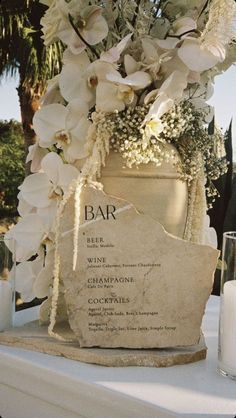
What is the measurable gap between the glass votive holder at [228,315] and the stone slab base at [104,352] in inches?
2.1

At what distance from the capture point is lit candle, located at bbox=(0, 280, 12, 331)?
2.54 ft

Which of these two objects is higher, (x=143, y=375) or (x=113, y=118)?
(x=113, y=118)

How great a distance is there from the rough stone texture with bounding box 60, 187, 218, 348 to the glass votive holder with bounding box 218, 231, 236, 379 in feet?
0.11

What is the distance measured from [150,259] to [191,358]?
0.43 feet

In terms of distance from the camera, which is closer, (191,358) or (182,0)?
(191,358)

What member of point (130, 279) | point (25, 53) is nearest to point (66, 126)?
point (130, 279)

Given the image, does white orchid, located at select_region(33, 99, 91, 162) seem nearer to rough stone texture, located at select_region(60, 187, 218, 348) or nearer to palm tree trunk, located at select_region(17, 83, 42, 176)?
rough stone texture, located at select_region(60, 187, 218, 348)

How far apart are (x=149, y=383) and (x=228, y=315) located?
118 mm

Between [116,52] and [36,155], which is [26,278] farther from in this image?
[116,52]

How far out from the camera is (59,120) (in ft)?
2.48

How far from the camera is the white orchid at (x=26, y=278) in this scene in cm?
80

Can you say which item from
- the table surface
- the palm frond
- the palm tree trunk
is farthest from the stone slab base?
the palm tree trunk

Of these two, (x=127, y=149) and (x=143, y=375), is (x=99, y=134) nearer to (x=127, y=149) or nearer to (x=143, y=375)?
(x=127, y=149)

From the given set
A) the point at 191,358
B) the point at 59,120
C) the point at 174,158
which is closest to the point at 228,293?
the point at 191,358
